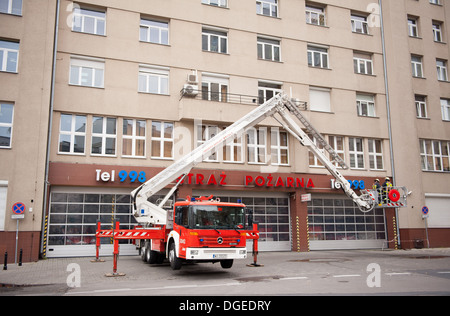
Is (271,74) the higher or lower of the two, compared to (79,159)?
higher

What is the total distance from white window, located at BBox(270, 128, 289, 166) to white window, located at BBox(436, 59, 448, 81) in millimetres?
14366

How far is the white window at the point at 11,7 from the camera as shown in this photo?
19.1 metres

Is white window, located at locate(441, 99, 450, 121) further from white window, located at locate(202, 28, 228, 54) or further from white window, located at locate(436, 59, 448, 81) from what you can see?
white window, located at locate(202, 28, 228, 54)

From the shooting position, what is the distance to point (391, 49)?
2758cm

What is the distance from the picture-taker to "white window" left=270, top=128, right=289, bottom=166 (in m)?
23.5

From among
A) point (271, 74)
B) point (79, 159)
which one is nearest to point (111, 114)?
point (79, 159)

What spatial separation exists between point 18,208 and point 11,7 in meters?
10.0

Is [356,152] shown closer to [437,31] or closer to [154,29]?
[437,31]

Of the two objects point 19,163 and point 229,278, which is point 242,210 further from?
point 19,163

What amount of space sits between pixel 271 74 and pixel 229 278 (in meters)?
15.2

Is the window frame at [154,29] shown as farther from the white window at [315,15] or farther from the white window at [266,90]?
the white window at [315,15]

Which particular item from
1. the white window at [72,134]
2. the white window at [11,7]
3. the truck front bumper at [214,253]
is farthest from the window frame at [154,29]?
the truck front bumper at [214,253]

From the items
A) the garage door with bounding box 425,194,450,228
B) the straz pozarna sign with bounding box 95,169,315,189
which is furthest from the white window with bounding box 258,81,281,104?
the garage door with bounding box 425,194,450,228

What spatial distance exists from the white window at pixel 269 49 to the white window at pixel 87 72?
9617 millimetres
